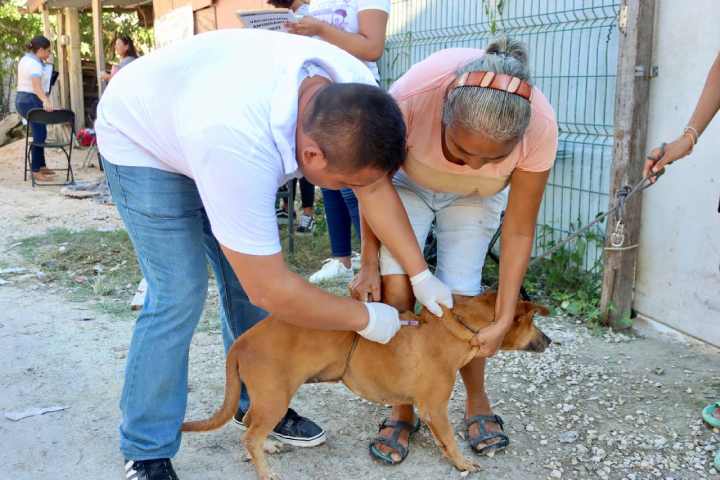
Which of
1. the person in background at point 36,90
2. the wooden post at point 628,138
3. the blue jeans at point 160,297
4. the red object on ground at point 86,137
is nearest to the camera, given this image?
the blue jeans at point 160,297

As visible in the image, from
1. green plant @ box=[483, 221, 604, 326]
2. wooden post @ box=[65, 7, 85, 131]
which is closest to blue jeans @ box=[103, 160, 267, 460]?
green plant @ box=[483, 221, 604, 326]

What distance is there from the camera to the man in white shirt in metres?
1.93

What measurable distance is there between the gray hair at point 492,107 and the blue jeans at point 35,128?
9.55 meters

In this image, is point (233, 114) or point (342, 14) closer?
point (233, 114)

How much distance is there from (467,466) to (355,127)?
1.59 m

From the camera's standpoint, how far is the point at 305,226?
673 cm

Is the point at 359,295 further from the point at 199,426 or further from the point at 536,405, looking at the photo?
the point at 536,405

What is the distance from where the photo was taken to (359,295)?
9.46 ft

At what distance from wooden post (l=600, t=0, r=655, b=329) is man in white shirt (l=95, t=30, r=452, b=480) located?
1824mm

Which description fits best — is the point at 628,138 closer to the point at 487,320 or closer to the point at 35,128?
the point at 487,320

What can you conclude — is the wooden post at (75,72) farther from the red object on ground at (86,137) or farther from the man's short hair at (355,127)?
the man's short hair at (355,127)

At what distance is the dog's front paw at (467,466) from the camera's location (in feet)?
9.21

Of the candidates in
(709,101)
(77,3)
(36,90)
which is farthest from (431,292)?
(77,3)

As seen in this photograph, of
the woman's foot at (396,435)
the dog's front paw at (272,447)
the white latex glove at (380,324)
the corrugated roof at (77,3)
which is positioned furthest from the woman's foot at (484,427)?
the corrugated roof at (77,3)
